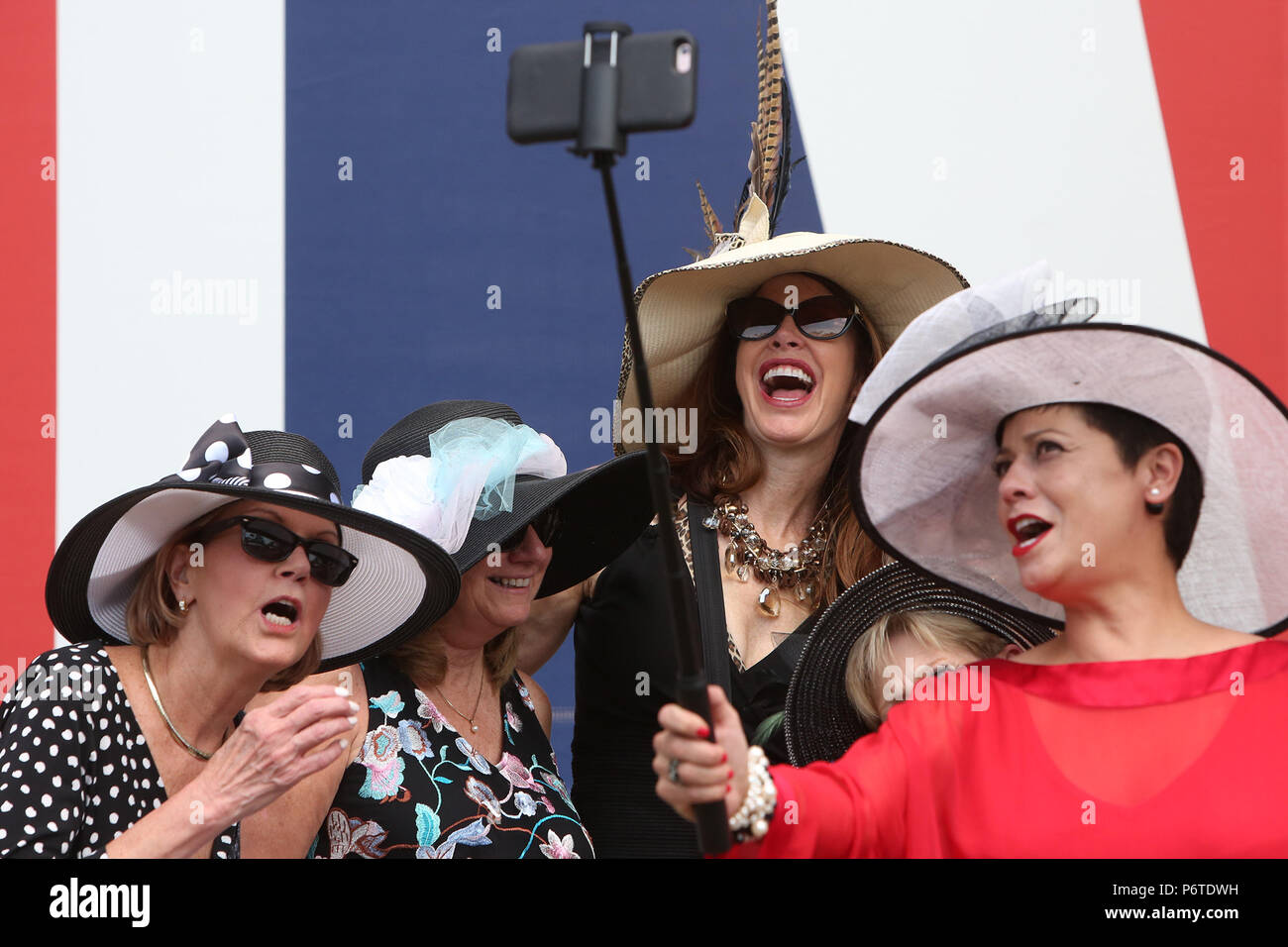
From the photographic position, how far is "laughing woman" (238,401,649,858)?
101 inches

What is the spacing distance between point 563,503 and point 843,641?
0.71 metres

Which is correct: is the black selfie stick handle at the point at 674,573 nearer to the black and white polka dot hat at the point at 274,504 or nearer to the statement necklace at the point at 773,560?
the black and white polka dot hat at the point at 274,504

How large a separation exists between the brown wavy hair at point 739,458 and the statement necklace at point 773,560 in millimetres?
23

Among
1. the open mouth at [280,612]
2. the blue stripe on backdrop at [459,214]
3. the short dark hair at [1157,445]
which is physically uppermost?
the blue stripe on backdrop at [459,214]

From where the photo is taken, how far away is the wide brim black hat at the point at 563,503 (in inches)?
110

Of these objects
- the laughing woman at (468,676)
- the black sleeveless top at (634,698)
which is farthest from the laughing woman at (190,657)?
the black sleeveless top at (634,698)

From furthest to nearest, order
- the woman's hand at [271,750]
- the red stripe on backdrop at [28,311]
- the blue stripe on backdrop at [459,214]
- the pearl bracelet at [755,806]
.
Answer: the blue stripe on backdrop at [459,214]
the red stripe on backdrop at [28,311]
the woman's hand at [271,750]
the pearl bracelet at [755,806]

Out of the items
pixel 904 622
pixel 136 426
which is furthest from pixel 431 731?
pixel 136 426

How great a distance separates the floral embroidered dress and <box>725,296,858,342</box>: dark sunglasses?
102cm

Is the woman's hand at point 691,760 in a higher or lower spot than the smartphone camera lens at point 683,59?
lower

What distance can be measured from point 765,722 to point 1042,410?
0.95m

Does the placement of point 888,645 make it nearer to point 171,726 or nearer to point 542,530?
point 542,530

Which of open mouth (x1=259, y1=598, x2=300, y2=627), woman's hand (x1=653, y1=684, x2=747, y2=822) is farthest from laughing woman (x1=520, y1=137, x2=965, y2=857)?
woman's hand (x1=653, y1=684, x2=747, y2=822)

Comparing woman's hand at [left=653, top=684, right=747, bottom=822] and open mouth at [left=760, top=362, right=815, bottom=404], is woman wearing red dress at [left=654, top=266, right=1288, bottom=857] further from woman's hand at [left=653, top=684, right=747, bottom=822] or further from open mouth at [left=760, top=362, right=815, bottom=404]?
open mouth at [left=760, top=362, right=815, bottom=404]
